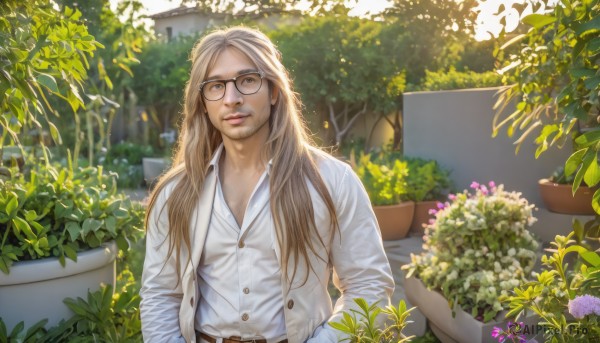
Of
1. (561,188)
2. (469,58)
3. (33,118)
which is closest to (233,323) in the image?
(33,118)

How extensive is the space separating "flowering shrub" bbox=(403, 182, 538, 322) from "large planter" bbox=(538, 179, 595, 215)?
197 centimetres

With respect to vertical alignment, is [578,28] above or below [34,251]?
above

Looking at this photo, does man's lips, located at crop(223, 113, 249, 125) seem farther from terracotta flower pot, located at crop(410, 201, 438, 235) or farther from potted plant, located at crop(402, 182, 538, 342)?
terracotta flower pot, located at crop(410, 201, 438, 235)

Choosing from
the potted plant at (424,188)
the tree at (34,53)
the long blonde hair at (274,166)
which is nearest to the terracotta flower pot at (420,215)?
the potted plant at (424,188)

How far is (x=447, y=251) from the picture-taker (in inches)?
142

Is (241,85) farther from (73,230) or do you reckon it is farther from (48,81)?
(73,230)

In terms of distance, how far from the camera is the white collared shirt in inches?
81.5

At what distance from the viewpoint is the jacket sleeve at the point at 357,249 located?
2.10 meters

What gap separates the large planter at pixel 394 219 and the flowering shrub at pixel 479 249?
252cm

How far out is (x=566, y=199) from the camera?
5426 millimetres

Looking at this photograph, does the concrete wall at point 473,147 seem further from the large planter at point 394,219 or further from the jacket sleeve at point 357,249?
the jacket sleeve at point 357,249

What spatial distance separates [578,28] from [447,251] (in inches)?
73.3

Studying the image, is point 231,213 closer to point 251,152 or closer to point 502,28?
point 251,152

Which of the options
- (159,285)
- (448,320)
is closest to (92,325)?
(159,285)
